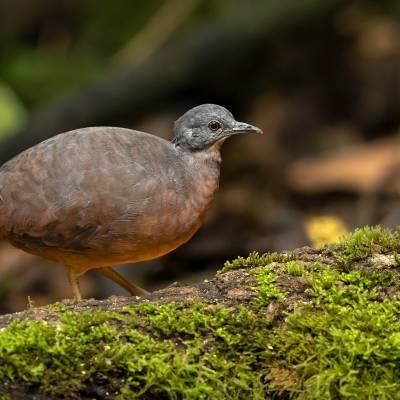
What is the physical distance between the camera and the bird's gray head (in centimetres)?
599

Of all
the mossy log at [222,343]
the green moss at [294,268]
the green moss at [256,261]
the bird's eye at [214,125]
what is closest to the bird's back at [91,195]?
the bird's eye at [214,125]

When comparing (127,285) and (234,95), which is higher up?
(234,95)

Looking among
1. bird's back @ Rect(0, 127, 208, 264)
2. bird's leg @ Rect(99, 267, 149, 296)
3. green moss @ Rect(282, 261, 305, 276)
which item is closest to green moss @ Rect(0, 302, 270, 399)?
green moss @ Rect(282, 261, 305, 276)

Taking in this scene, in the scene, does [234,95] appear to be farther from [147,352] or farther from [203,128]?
[147,352]

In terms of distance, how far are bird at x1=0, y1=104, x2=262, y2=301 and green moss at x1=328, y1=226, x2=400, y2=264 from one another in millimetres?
1091

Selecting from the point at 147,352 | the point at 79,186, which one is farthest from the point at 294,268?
the point at 79,186

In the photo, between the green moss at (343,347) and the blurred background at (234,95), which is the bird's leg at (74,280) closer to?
the green moss at (343,347)

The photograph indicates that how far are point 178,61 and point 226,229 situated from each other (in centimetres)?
239

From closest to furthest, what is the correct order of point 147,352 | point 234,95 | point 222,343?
point 147,352
point 222,343
point 234,95

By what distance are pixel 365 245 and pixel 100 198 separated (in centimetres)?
151

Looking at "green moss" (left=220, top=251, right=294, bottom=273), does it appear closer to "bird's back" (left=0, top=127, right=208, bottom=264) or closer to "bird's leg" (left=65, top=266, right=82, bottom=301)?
"bird's back" (left=0, top=127, right=208, bottom=264)

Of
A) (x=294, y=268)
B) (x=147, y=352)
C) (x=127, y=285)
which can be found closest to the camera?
(x=147, y=352)

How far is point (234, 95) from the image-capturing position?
41.8ft

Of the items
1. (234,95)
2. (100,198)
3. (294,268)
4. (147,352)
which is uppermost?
(100,198)
